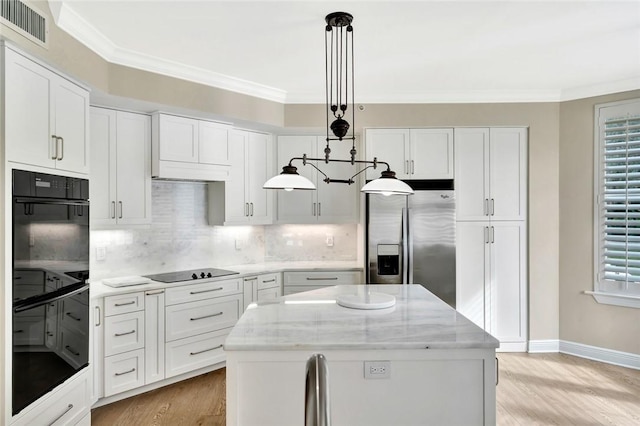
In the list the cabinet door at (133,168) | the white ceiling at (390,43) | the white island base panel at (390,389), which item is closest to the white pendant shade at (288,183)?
the white island base panel at (390,389)

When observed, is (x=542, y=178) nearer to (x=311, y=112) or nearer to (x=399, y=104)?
(x=399, y=104)

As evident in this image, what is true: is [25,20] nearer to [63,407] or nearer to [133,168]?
[133,168]

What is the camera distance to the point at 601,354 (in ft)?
12.5

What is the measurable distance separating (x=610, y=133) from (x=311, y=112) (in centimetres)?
290

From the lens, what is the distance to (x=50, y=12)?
2270 millimetres

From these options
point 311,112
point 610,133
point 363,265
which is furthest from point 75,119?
point 610,133

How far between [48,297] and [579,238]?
4461 millimetres

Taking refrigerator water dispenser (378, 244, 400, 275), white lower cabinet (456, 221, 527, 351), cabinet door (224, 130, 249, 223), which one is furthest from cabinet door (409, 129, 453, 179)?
cabinet door (224, 130, 249, 223)

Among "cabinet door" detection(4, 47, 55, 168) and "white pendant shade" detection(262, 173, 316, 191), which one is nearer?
"cabinet door" detection(4, 47, 55, 168)

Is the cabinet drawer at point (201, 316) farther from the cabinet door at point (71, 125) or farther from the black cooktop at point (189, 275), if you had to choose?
the cabinet door at point (71, 125)

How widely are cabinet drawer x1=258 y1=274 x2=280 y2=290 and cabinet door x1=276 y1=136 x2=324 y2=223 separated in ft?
2.05

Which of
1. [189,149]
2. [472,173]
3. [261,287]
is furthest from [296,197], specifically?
[472,173]

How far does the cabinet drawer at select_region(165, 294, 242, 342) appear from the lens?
10.9 feet

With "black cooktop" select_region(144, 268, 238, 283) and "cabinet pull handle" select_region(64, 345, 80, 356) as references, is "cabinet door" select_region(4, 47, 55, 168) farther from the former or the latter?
"black cooktop" select_region(144, 268, 238, 283)
